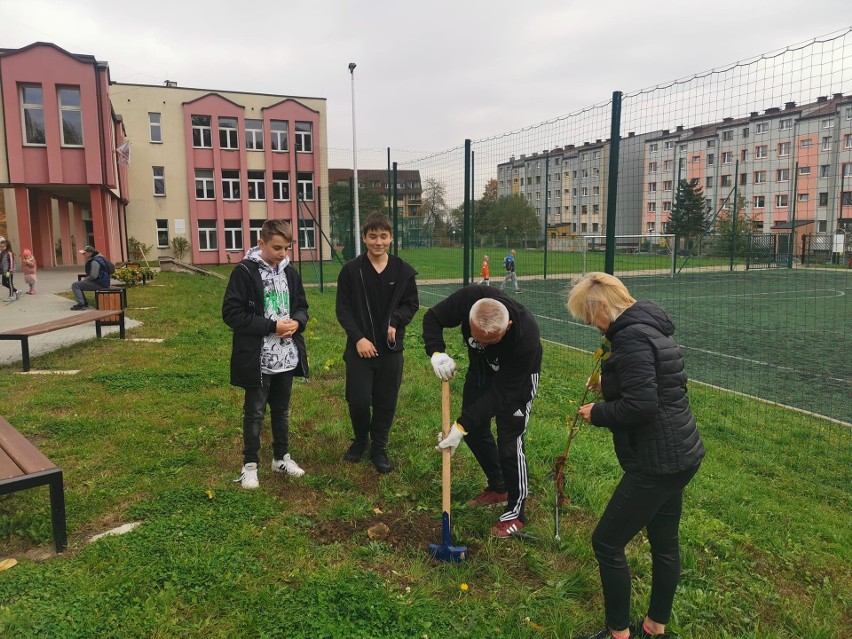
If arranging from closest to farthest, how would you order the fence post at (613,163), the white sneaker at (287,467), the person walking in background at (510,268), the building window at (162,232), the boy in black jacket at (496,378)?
the boy in black jacket at (496,378), the white sneaker at (287,467), the fence post at (613,163), the person walking in background at (510,268), the building window at (162,232)

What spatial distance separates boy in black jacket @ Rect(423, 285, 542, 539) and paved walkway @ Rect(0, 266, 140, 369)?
6.19 meters

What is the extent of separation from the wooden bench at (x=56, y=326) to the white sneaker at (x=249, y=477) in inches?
182

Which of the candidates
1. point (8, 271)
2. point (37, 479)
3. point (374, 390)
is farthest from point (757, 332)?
point (8, 271)

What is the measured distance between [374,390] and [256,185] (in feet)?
114

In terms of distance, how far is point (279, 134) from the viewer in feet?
120

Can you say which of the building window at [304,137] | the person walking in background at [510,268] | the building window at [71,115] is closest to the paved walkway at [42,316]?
the building window at [71,115]

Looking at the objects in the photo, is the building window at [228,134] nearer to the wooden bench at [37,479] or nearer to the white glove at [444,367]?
the wooden bench at [37,479]

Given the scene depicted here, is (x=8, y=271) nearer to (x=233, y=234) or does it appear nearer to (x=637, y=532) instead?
(x=637, y=532)

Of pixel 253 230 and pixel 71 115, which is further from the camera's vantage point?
pixel 253 230

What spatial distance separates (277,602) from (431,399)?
11.0ft

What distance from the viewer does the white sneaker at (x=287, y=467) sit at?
416 cm

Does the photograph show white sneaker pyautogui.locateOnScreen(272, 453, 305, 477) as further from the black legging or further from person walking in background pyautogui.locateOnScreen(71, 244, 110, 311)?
person walking in background pyautogui.locateOnScreen(71, 244, 110, 311)

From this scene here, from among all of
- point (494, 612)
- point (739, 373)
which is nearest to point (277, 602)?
point (494, 612)

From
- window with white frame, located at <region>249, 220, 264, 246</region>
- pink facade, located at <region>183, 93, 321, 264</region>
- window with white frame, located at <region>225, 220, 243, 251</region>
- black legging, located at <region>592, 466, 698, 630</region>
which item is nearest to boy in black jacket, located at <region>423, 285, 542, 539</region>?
black legging, located at <region>592, 466, 698, 630</region>
